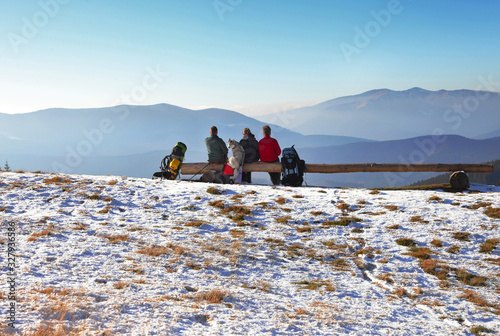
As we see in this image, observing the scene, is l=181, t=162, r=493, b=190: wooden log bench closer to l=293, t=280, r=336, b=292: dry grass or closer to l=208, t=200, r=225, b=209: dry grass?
l=208, t=200, r=225, b=209: dry grass

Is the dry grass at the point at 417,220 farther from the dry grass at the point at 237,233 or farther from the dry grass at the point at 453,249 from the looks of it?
the dry grass at the point at 237,233

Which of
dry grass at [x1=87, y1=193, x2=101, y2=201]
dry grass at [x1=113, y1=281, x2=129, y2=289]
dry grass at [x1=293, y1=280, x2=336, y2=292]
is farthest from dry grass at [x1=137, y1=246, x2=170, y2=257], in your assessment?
dry grass at [x1=87, y1=193, x2=101, y2=201]

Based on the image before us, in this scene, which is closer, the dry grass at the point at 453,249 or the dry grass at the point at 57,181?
the dry grass at the point at 453,249

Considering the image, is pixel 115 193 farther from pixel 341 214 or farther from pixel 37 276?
pixel 341 214

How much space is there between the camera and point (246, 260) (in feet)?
24.3

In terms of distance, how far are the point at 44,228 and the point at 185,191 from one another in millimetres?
4980

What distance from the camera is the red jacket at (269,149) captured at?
52.4 ft

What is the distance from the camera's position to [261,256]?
7719mm

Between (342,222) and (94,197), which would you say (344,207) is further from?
(94,197)

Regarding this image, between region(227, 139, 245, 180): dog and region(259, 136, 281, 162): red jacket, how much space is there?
1171 millimetres

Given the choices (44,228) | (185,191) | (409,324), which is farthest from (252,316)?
(185,191)

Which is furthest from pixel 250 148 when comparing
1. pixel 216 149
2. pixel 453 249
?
pixel 453 249

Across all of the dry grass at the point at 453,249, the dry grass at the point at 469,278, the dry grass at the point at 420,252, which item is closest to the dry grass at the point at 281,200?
the dry grass at the point at 420,252

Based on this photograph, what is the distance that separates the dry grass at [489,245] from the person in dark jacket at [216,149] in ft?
36.1
